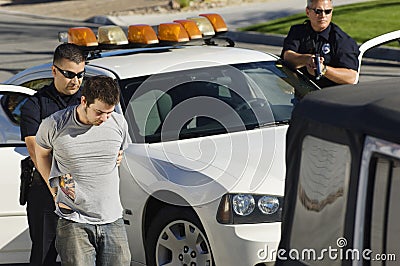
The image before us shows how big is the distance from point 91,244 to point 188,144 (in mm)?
1391

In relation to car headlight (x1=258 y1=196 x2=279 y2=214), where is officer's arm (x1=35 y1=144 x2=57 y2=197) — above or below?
above

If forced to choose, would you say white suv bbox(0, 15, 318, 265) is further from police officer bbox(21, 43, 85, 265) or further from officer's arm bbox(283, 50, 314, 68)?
police officer bbox(21, 43, 85, 265)

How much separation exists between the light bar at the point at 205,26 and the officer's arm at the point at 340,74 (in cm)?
140

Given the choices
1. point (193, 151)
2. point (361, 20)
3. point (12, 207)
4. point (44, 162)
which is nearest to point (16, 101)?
point (12, 207)

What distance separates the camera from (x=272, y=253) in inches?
208

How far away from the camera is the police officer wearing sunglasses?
6438 millimetres

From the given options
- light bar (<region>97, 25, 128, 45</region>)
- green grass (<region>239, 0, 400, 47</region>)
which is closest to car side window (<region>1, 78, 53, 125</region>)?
light bar (<region>97, 25, 128, 45</region>)

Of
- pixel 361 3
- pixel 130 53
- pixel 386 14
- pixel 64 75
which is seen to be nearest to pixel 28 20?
pixel 361 3

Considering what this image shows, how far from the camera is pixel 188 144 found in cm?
603

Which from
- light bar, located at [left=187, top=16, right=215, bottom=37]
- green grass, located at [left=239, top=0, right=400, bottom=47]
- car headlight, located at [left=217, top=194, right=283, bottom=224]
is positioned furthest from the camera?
green grass, located at [left=239, top=0, right=400, bottom=47]

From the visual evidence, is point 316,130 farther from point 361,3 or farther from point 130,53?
point 361,3

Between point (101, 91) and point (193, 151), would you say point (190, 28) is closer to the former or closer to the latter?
point (193, 151)

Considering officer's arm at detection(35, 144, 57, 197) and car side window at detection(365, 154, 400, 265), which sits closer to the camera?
car side window at detection(365, 154, 400, 265)

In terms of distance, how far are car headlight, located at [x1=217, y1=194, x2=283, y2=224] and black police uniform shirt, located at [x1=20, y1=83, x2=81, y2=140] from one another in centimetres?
98
